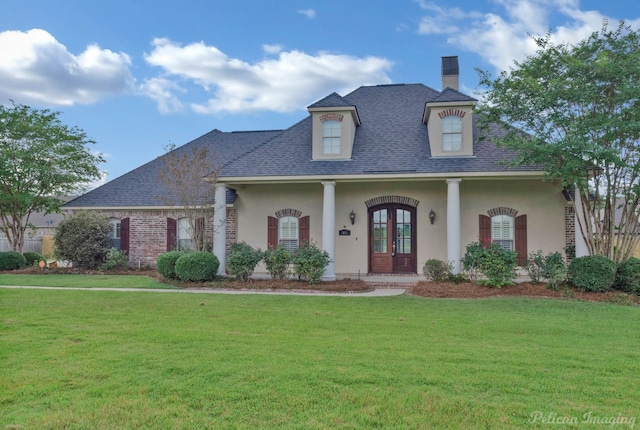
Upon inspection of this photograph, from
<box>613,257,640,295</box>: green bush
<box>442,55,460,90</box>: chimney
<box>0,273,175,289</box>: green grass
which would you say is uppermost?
<box>442,55,460,90</box>: chimney

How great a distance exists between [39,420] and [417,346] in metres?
4.08

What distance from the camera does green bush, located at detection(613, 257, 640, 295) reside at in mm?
10062

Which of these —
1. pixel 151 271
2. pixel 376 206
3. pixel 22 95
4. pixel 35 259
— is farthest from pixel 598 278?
pixel 22 95

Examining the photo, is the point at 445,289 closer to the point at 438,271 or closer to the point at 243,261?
the point at 438,271

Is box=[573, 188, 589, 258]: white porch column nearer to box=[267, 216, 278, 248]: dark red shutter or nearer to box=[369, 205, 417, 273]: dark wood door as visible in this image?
box=[369, 205, 417, 273]: dark wood door

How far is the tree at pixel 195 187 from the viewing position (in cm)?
1313

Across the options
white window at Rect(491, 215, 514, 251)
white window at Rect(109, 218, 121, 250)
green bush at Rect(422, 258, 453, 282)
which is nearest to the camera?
green bush at Rect(422, 258, 453, 282)

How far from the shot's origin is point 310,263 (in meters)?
11.8

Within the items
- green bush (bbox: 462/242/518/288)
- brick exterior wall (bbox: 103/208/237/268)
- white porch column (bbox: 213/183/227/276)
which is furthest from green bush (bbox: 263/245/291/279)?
brick exterior wall (bbox: 103/208/237/268)

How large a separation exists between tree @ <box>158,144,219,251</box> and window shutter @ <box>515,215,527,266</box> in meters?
9.77

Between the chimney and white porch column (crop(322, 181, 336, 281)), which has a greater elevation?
the chimney

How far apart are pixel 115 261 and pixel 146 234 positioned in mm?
1466

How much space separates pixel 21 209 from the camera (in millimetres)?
16953

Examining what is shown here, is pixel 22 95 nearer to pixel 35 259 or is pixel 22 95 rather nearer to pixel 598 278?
pixel 35 259
